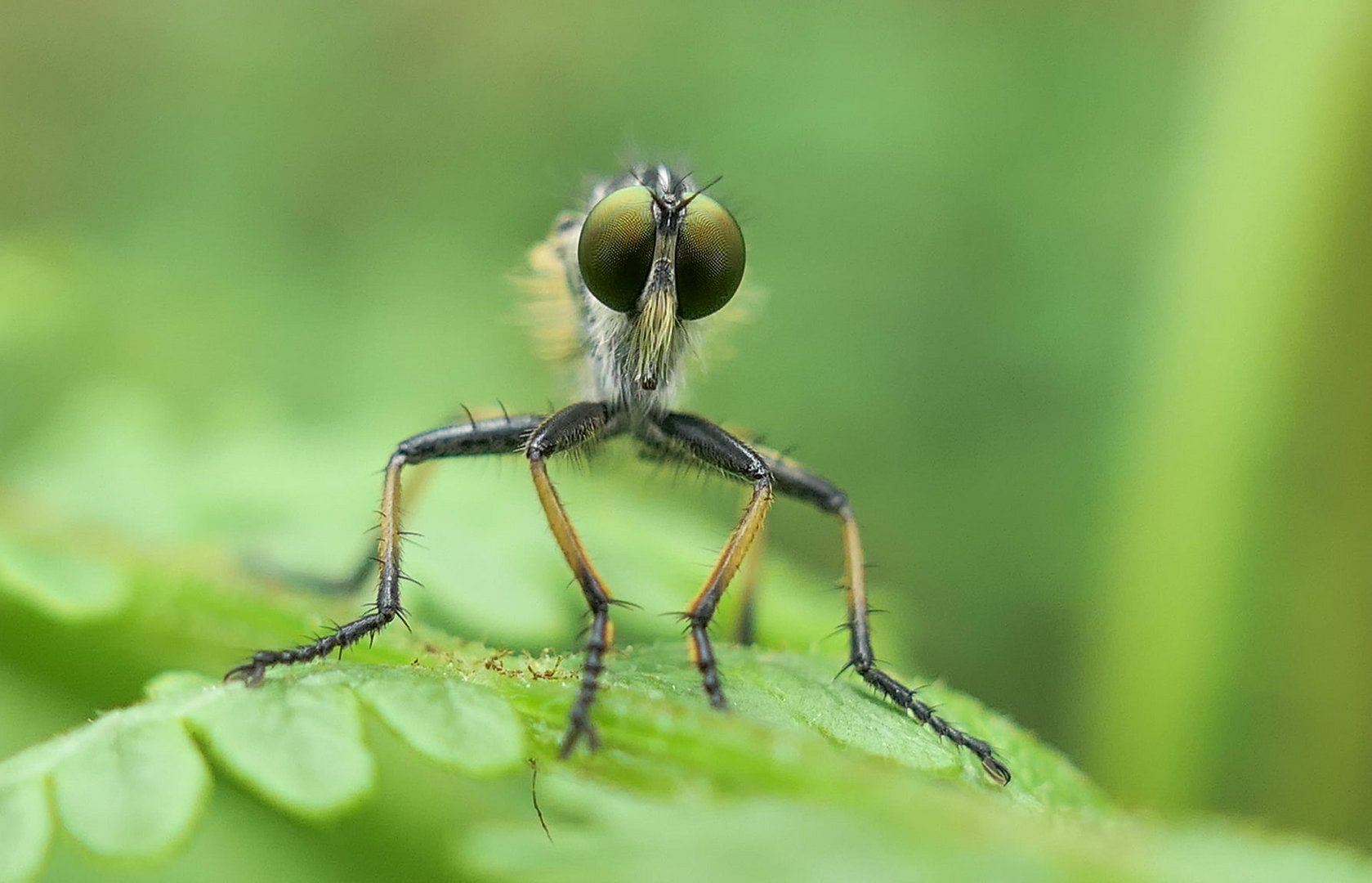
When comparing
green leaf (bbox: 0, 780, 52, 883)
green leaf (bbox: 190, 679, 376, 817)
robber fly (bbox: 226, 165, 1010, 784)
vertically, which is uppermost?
robber fly (bbox: 226, 165, 1010, 784)

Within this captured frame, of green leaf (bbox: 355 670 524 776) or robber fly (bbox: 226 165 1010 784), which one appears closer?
green leaf (bbox: 355 670 524 776)

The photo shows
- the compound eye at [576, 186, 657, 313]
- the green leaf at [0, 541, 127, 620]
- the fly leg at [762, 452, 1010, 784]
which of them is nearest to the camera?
the fly leg at [762, 452, 1010, 784]

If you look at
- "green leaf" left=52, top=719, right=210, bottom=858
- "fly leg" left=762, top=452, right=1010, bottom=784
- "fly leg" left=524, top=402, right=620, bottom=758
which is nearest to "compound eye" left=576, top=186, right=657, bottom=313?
"fly leg" left=524, top=402, right=620, bottom=758

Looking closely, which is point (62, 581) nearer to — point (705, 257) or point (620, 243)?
point (620, 243)

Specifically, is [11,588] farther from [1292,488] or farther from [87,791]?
[1292,488]

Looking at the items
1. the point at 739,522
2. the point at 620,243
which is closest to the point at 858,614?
the point at 739,522

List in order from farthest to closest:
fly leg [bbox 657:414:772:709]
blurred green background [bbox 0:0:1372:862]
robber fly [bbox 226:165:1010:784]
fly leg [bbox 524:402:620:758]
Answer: blurred green background [bbox 0:0:1372:862]
robber fly [bbox 226:165:1010:784]
fly leg [bbox 657:414:772:709]
fly leg [bbox 524:402:620:758]

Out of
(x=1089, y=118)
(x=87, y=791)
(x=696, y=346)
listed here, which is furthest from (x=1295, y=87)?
(x=87, y=791)

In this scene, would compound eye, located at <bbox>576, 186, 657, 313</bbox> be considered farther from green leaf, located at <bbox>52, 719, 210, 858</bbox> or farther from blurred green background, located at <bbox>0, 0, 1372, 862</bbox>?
green leaf, located at <bbox>52, 719, 210, 858</bbox>
